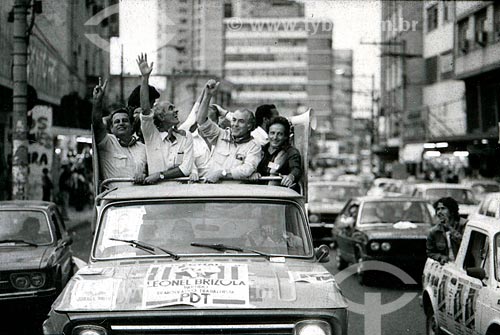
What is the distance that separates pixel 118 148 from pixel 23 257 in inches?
95.6

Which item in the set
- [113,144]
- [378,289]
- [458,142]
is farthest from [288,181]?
[458,142]

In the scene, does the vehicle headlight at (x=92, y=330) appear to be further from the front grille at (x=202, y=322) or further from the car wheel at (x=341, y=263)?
the car wheel at (x=341, y=263)

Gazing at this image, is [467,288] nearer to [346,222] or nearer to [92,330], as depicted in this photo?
[92,330]

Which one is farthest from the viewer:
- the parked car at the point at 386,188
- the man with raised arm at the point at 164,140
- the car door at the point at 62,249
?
the parked car at the point at 386,188

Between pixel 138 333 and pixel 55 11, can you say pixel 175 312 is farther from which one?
pixel 55 11

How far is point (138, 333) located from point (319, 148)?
140907 mm

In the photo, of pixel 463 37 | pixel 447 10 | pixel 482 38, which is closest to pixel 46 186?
pixel 482 38

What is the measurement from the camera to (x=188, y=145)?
25.8ft

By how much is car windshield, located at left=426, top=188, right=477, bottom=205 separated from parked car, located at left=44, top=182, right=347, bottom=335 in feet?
49.0

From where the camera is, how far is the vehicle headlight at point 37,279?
9.56 metres

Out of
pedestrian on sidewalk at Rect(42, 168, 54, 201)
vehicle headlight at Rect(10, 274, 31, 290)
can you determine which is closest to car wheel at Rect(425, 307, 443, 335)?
vehicle headlight at Rect(10, 274, 31, 290)

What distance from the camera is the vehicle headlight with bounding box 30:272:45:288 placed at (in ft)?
31.4

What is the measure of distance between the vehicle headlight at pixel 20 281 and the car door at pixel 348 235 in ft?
22.8

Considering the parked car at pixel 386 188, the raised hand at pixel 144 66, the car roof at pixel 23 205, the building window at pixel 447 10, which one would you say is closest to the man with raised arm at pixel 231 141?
the raised hand at pixel 144 66
